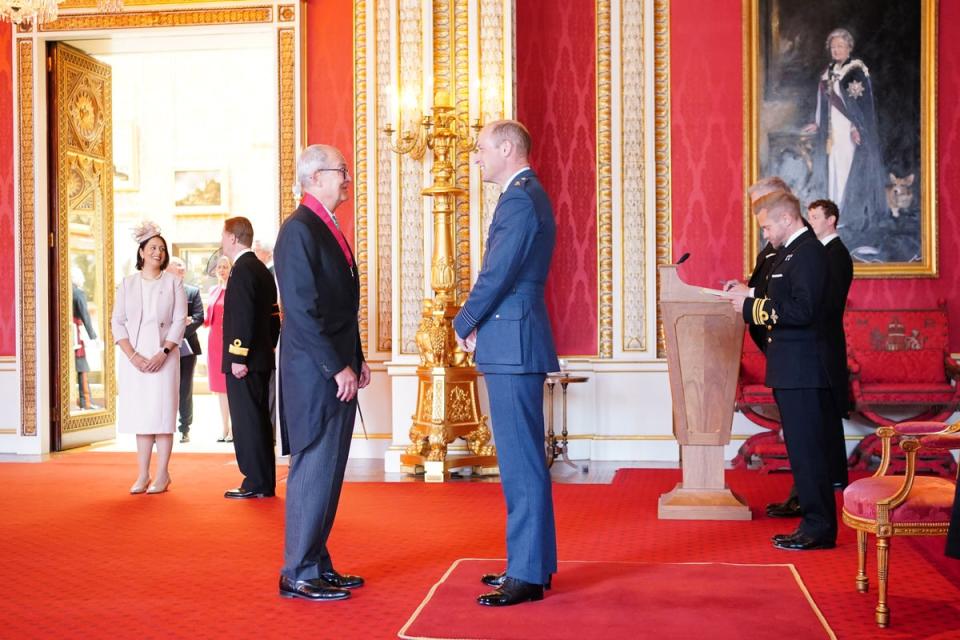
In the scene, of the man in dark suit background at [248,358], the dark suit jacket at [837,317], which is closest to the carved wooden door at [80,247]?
the man in dark suit background at [248,358]

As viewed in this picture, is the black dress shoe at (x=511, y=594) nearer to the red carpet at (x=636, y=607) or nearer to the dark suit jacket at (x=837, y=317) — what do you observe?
the red carpet at (x=636, y=607)

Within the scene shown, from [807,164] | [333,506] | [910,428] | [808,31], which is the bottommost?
[333,506]

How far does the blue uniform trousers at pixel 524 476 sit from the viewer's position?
145 inches

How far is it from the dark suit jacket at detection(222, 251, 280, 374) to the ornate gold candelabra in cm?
119

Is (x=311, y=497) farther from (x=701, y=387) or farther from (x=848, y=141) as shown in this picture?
(x=848, y=141)

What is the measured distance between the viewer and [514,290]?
3.69 m

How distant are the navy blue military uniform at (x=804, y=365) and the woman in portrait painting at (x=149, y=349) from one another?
11.2 ft

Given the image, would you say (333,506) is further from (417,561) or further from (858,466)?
(858,466)

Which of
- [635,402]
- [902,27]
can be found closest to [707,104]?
[902,27]

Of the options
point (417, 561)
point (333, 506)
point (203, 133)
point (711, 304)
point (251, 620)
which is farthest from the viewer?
point (203, 133)

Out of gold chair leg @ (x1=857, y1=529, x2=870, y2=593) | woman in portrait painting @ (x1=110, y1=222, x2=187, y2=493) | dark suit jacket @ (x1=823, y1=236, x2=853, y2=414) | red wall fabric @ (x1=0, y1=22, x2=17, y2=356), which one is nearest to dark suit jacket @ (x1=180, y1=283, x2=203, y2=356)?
red wall fabric @ (x1=0, y1=22, x2=17, y2=356)

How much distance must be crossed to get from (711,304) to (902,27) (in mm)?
3659

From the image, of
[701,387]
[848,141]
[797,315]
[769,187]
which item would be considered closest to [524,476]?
[797,315]

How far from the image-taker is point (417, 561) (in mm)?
4445
